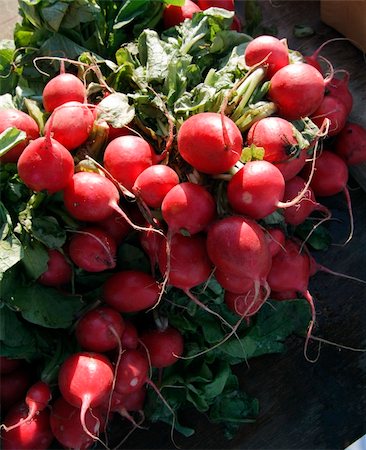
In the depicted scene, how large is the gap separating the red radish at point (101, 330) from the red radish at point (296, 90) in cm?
84

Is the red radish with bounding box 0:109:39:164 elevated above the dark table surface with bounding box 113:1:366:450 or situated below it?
above

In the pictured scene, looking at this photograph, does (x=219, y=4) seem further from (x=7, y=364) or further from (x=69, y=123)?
(x=7, y=364)

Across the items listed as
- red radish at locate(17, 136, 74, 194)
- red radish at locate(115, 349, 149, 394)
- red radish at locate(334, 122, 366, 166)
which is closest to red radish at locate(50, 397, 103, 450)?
red radish at locate(115, 349, 149, 394)

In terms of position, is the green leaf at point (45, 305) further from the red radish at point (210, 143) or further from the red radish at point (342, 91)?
the red radish at point (342, 91)

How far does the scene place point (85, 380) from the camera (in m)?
1.58

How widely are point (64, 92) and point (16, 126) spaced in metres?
0.18

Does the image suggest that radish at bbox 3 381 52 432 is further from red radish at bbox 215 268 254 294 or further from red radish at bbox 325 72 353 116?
red radish at bbox 325 72 353 116

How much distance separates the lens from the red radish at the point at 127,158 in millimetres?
1614

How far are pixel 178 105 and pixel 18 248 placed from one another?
65 cm

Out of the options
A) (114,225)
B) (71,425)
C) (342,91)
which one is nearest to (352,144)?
(342,91)

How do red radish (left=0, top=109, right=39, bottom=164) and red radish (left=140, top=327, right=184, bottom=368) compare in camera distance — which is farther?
red radish (left=140, top=327, right=184, bottom=368)

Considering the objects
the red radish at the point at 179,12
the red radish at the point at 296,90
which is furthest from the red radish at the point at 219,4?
the red radish at the point at 296,90

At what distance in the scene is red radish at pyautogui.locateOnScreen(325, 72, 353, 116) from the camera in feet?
6.35

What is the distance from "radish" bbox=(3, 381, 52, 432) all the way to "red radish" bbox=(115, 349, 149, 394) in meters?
0.22
